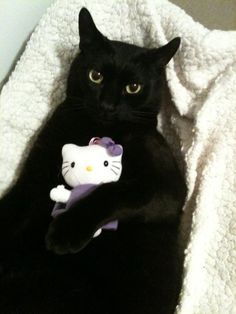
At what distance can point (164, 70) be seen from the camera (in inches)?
47.2

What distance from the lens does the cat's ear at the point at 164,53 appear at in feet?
3.60

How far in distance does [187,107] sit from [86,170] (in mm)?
384

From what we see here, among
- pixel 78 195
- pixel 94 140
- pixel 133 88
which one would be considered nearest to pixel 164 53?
pixel 133 88

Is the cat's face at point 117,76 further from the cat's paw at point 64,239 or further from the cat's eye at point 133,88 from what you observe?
the cat's paw at point 64,239

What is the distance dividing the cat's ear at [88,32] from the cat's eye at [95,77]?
74 millimetres

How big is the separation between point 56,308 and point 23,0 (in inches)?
30.0

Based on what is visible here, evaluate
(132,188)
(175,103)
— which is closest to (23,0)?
(175,103)

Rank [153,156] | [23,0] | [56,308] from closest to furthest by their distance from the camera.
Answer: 1. [56,308]
2. [153,156]
3. [23,0]

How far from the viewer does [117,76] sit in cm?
108

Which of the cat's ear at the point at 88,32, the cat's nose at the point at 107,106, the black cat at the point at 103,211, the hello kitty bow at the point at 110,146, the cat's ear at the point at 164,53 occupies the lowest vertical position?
the black cat at the point at 103,211

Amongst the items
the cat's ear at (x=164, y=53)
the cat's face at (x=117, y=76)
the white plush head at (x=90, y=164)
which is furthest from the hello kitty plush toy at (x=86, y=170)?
the cat's ear at (x=164, y=53)

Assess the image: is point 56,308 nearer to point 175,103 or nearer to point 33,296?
point 33,296

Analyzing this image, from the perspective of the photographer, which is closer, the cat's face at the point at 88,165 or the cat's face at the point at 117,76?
the cat's face at the point at 88,165

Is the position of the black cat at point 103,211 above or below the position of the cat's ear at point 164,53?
below
